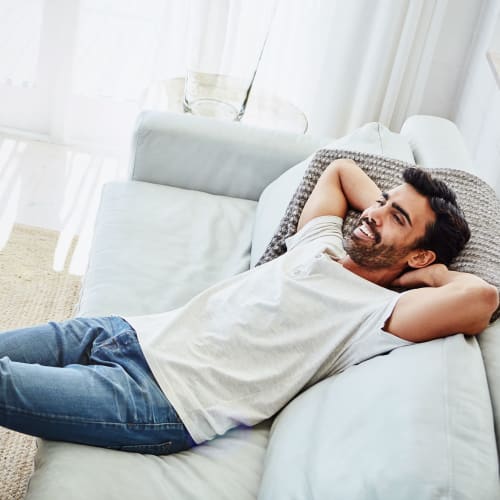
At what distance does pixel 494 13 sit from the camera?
3.12m

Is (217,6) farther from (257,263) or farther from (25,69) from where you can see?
(257,263)

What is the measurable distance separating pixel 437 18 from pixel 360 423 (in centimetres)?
242

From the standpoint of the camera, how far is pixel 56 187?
127 inches

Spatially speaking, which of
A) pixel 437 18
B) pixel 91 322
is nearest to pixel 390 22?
pixel 437 18

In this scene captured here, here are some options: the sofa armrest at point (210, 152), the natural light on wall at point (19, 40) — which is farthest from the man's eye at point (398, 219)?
the natural light on wall at point (19, 40)

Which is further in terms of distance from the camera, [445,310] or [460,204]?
[460,204]

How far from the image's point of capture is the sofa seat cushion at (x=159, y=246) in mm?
1934

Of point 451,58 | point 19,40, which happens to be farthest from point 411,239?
point 19,40

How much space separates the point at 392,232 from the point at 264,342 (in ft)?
1.15

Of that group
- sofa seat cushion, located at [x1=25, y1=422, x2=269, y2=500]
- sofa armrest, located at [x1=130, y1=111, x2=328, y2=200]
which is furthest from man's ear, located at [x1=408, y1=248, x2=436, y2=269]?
sofa armrest, located at [x1=130, y1=111, x2=328, y2=200]

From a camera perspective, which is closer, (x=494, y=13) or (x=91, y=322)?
(x=91, y=322)

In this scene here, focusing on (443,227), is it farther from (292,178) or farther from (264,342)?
(292,178)

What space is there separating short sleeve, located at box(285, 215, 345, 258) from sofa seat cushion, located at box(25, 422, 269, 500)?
499mm

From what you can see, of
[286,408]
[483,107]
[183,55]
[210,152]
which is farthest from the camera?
[183,55]
